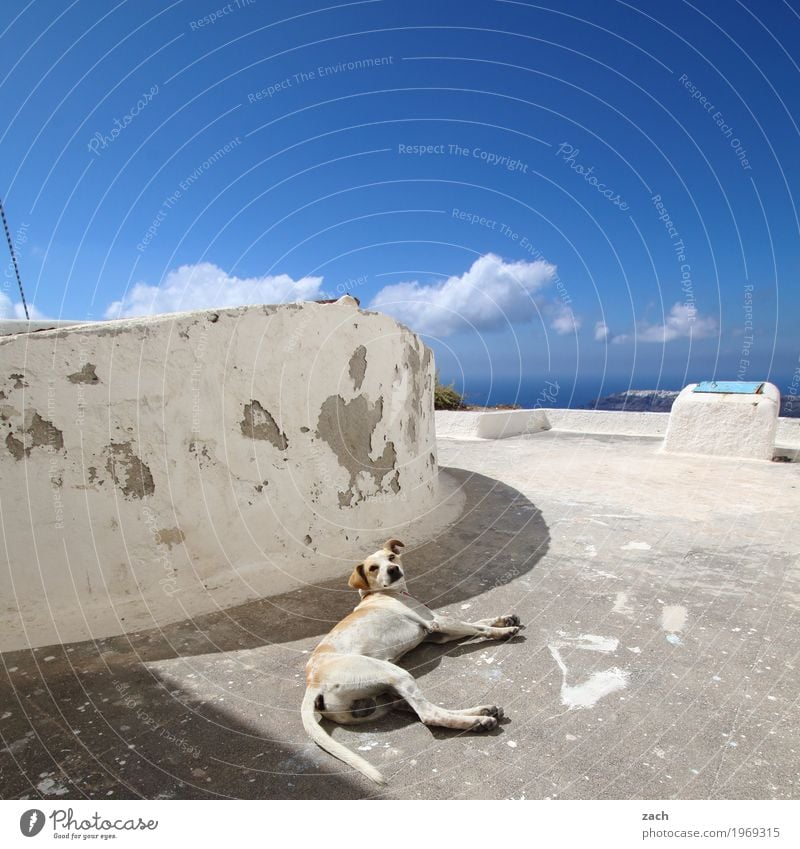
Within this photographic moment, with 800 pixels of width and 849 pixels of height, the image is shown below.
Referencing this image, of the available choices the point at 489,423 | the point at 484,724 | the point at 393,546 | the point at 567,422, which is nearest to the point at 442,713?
the point at 484,724

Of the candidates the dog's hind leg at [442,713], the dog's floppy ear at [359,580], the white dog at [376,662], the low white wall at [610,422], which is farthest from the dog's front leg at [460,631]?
the low white wall at [610,422]

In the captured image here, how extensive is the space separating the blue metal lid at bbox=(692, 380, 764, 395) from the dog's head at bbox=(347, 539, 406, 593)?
30.4 ft

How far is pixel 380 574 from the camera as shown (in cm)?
322

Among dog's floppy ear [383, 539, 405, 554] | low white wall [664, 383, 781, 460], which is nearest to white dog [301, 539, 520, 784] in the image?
dog's floppy ear [383, 539, 405, 554]

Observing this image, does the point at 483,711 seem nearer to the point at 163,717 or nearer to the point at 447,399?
the point at 163,717

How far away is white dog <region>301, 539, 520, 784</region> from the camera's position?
7.81 feet

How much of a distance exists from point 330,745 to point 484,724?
0.69 m

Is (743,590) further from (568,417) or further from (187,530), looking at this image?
(568,417)

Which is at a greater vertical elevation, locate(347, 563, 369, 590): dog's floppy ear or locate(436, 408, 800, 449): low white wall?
locate(436, 408, 800, 449): low white wall

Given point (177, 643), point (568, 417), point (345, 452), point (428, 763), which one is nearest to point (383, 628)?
point (428, 763)

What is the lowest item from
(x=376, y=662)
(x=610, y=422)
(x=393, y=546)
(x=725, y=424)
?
(x=376, y=662)

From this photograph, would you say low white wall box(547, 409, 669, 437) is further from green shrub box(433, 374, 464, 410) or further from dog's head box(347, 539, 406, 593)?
dog's head box(347, 539, 406, 593)

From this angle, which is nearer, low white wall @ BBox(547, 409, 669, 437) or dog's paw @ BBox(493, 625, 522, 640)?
dog's paw @ BBox(493, 625, 522, 640)

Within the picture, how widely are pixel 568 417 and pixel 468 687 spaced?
1266cm
